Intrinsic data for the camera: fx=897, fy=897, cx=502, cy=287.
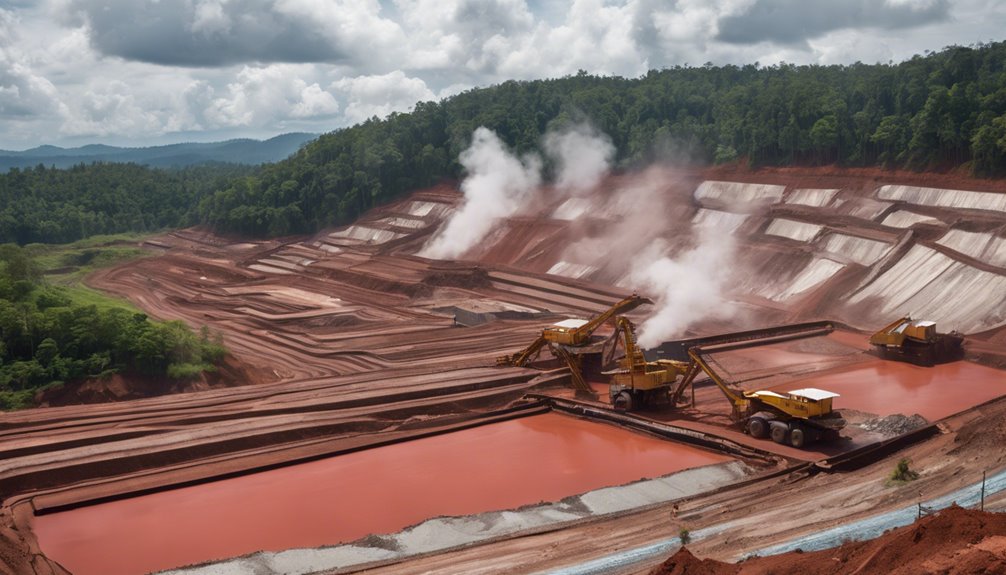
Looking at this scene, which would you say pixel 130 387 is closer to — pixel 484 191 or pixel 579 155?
pixel 484 191

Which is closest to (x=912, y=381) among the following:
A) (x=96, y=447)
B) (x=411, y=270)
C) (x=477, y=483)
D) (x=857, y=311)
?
(x=857, y=311)

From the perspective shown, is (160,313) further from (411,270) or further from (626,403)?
(626,403)

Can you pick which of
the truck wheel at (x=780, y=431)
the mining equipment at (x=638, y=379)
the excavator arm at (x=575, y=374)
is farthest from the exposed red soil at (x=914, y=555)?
the excavator arm at (x=575, y=374)

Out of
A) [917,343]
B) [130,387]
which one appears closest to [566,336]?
[917,343]

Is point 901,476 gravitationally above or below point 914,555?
below

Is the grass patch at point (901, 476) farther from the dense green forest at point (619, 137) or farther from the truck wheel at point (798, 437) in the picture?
the dense green forest at point (619, 137)

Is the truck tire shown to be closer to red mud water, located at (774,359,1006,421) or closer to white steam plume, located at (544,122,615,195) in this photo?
red mud water, located at (774,359,1006,421)

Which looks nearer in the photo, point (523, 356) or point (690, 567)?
point (690, 567)
